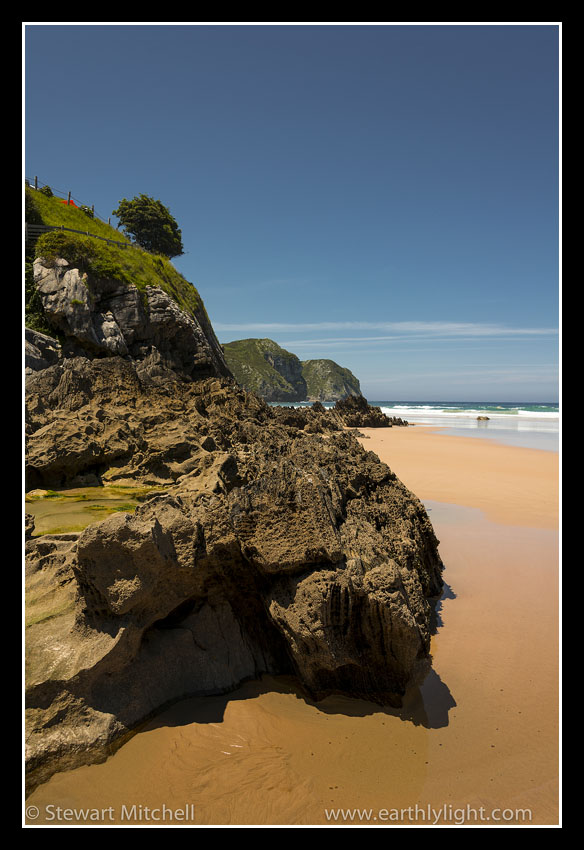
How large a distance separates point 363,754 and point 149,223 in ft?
169

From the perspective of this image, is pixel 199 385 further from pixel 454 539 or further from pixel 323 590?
pixel 323 590

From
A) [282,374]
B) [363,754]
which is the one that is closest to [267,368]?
[282,374]

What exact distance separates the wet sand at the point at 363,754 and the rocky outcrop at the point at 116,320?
749 inches

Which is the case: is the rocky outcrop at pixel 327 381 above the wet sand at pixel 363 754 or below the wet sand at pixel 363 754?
above

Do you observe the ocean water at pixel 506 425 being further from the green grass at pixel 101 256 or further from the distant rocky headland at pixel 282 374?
the distant rocky headland at pixel 282 374

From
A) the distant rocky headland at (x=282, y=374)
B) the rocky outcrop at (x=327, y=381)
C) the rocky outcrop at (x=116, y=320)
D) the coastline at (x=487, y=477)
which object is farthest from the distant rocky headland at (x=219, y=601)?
the rocky outcrop at (x=327, y=381)

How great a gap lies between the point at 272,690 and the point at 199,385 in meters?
12.1

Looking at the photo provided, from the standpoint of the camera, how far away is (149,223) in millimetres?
45531

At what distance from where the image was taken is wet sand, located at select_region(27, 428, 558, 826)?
9.62ft

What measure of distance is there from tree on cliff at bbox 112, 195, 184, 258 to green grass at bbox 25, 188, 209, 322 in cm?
784

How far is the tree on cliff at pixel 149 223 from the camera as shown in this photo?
147 ft

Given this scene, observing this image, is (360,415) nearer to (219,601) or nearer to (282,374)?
(219,601)

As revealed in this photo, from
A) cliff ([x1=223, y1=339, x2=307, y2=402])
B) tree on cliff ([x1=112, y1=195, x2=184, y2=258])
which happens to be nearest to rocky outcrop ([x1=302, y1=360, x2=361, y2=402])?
cliff ([x1=223, y1=339, x2=307, y2=402])

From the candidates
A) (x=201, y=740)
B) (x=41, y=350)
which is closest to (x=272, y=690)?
(x=201, y=740)
